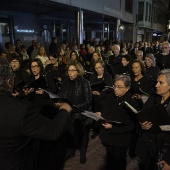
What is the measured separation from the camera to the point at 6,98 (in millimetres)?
1683

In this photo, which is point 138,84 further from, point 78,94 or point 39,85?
point 39,85

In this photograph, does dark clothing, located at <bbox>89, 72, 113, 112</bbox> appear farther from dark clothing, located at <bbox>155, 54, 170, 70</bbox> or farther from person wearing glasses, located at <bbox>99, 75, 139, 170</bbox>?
dark clothing, located at <bbox>155, 54, 170, 70</bbox>

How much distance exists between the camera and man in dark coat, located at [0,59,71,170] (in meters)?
1.61

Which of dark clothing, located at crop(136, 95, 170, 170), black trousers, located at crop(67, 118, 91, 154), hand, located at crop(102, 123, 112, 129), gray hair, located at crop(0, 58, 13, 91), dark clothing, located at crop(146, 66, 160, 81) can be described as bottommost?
black trousers, located at crop(67, 118, 91, 154)

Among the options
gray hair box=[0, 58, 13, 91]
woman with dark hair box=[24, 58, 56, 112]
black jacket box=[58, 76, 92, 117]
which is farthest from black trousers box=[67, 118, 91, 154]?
gray hair box=[0, 58, 13, 91]

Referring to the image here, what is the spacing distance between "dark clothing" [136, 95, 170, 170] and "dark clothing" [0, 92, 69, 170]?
1.40 m

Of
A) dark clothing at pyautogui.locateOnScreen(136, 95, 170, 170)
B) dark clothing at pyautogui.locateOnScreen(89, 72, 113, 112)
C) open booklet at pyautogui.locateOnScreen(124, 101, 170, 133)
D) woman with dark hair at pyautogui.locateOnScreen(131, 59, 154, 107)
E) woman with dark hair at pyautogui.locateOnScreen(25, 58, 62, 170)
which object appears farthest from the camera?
dark clothing at pyautogui.locateOnScreen(89, 72, 113, 112)

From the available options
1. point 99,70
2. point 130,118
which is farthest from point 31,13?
point 130,118

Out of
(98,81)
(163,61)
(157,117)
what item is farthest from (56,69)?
(157,117)

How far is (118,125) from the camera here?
309cm

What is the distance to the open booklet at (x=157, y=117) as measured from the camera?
230cm

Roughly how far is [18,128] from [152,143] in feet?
6.07

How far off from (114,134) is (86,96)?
998 millimetres

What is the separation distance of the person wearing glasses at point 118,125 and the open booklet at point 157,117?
575 mm
